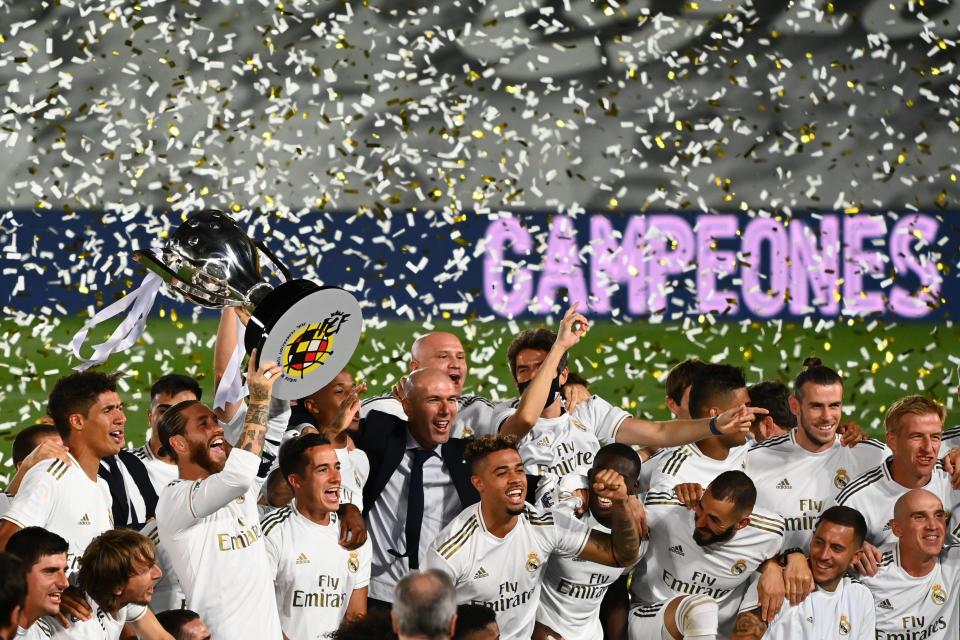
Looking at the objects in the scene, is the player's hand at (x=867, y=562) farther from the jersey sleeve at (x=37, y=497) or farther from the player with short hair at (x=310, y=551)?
the jersey sleeve at (x=37, y=497)

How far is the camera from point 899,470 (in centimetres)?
497

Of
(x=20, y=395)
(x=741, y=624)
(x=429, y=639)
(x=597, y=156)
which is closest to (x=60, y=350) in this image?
(x=20, y=395)

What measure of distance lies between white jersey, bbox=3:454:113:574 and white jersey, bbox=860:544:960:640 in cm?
272

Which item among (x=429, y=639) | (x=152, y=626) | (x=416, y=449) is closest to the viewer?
(x=429, y=639)

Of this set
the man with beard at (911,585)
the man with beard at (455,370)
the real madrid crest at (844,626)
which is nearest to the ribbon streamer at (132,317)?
the man with beard at (455,370)

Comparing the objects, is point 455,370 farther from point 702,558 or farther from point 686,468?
point 702,558

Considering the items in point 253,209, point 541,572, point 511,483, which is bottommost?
point 541,572

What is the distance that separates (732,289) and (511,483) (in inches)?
218

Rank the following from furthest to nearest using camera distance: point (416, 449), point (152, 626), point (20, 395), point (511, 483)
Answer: point (20, 395), point (416, 449), point (511, 483), point (152, 626)

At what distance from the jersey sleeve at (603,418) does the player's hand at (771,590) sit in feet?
3.26

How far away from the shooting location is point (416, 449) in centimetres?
467

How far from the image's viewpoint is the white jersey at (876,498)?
4922 mm

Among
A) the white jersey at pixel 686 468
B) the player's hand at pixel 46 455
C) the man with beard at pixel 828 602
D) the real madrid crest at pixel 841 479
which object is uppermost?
the player's hand at pixel 46 455

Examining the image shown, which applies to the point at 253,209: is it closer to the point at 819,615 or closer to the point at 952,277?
the point at 952,277
